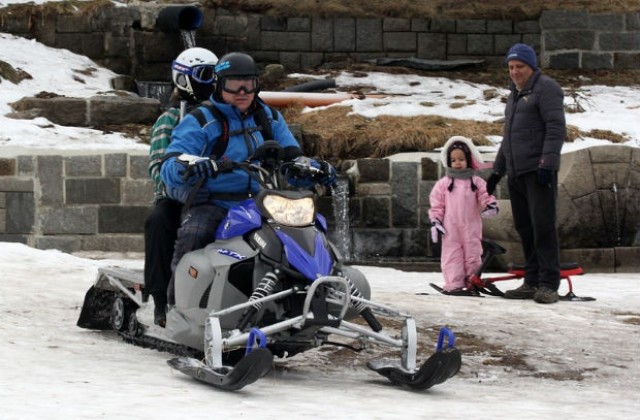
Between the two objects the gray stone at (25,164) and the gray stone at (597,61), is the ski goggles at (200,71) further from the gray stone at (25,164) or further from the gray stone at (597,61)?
the gray stone at (597,61)

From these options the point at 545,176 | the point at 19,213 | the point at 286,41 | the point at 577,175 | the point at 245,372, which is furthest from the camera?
the point at 286,41

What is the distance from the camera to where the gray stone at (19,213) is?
12.3m

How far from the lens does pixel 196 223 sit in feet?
22.0

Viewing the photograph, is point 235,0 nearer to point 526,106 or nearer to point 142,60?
point 142,60

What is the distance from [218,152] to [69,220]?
582cm

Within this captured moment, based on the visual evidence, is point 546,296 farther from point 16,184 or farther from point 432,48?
point 432,48

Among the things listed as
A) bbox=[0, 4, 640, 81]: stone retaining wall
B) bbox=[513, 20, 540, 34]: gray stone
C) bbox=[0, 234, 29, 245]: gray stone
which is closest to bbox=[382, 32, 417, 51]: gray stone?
bbox=[0, 4, 640, 81]: stone retaining wall

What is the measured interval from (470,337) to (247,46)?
979cm

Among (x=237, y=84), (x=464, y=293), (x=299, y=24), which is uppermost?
(x=299, y=24)

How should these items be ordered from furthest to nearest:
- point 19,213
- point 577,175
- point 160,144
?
1. point 19,213
2. point 577,175
3. point 160,144

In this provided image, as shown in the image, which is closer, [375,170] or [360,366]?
[360,366]

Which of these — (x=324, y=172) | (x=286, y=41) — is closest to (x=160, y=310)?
(x=324, y=172)

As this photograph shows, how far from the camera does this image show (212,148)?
6867 mm

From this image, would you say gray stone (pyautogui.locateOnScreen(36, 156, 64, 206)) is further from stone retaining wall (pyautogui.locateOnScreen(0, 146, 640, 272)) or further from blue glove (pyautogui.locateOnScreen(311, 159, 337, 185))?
blue glove (pyautogui.locateOnScreen(311, 159, 337, 185))
